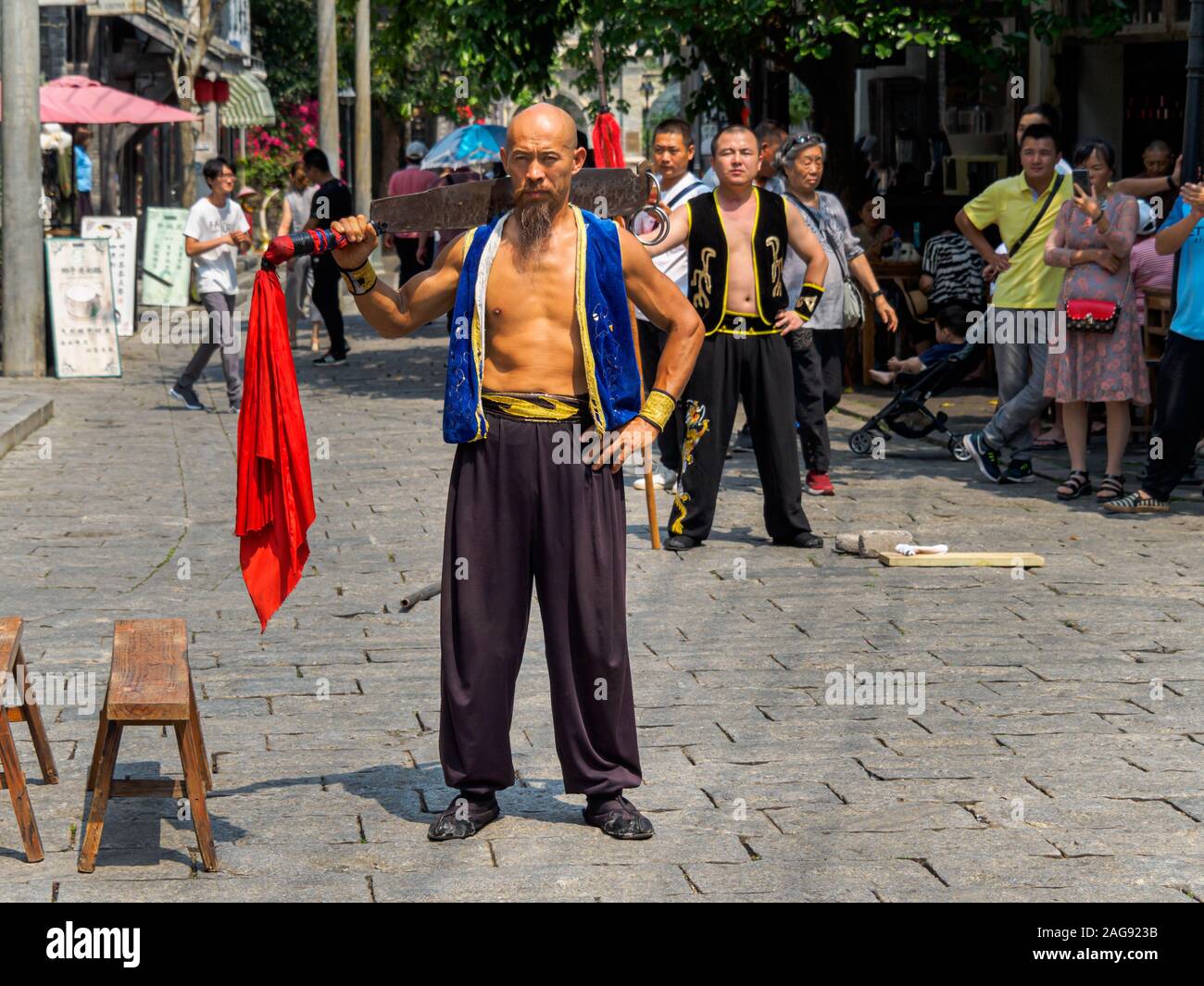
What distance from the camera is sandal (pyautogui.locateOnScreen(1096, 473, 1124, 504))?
1079 cm

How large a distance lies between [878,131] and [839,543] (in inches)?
582

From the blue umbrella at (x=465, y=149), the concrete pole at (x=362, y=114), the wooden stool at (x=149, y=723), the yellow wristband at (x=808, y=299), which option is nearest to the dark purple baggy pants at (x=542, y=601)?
the wooden stool at (x=149, y=723)

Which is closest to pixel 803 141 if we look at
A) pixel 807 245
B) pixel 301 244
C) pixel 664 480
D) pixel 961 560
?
pixel 807 245

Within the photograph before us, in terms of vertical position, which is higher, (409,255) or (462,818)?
(409,255)

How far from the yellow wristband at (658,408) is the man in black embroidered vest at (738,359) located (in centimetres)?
419

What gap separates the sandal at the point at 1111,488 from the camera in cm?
1079

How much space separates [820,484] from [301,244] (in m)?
6.49

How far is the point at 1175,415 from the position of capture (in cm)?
1036

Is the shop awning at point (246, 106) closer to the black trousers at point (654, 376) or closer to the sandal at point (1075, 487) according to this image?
the black trousers at point (654, 376)

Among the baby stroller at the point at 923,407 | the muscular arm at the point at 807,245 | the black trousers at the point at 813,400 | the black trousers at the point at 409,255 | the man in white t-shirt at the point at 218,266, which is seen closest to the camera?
the muscular arm at the point at 807,245

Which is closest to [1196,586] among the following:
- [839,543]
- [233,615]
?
[839,543]

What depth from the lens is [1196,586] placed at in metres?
8.66

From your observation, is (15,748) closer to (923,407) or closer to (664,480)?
(664,480)
